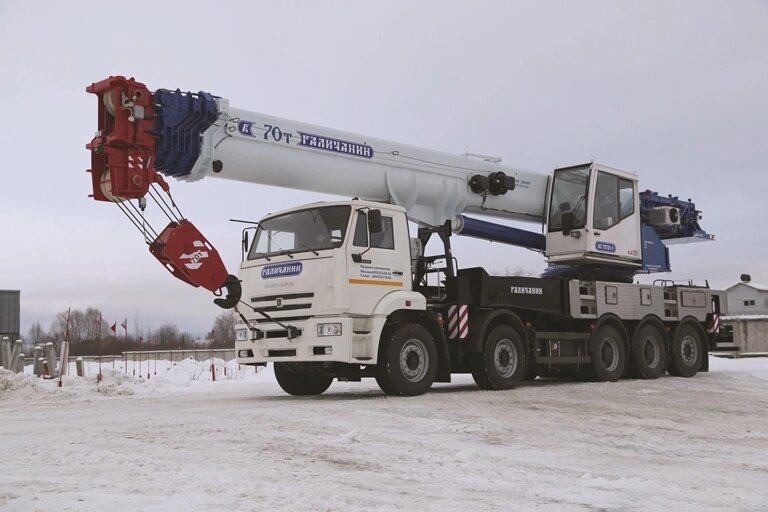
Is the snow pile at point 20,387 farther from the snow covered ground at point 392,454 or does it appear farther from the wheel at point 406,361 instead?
the wheel at point 406,361

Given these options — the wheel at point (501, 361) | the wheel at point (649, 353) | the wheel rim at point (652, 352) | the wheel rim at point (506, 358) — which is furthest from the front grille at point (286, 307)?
the wheel rim at point (652, 352)

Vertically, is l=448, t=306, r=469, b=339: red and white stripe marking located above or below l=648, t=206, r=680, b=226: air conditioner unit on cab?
below

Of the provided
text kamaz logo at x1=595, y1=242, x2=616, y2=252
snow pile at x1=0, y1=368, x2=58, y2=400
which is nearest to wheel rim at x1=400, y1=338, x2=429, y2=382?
text kamaz logo at x1=595, y1=242, x2=616, y2=252

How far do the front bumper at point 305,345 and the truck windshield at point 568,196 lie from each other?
20.9 ft

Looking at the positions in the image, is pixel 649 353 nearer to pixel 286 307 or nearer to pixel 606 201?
→ pixel 606 201

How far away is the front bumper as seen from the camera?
36.3ft

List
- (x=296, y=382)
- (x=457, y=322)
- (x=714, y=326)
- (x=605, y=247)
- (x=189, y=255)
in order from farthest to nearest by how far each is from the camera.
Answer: (x=714, y=326)
(x=605, y=247)
(x=296, y=382)
(x=457, y=322)
(x=189, y=255)

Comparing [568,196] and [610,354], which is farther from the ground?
[568,196]

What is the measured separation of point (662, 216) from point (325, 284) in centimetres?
933

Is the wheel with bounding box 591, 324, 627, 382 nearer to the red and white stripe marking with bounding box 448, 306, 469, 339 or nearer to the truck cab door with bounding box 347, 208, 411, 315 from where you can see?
the red and white stripe marking with bounding box 448, 306, 469, 339

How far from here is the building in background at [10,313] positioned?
4369cm

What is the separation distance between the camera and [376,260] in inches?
460

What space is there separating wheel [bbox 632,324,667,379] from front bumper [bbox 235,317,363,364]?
300 inches

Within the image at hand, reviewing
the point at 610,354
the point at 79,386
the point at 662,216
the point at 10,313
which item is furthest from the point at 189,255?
the point at 10,313
